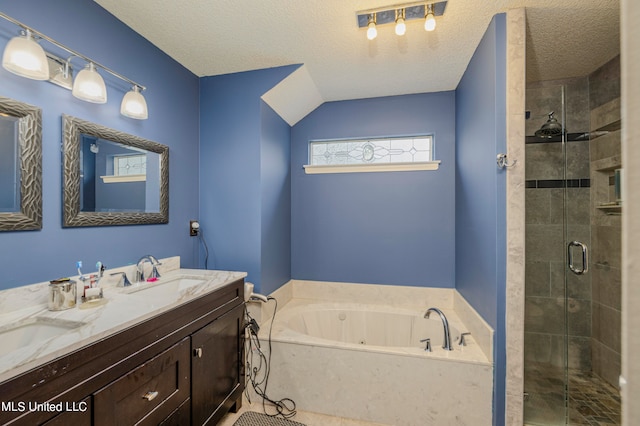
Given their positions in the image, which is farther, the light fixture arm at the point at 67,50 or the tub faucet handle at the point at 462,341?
the tub faucet handle at the point at 462,341

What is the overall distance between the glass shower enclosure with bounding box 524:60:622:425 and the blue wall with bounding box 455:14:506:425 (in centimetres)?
32

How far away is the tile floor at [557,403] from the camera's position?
67.2 inches

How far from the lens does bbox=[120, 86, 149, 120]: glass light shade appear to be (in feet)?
5.32

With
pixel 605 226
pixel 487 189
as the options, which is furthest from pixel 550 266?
pixel 487 189

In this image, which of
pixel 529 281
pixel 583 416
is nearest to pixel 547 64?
pixel 529 281

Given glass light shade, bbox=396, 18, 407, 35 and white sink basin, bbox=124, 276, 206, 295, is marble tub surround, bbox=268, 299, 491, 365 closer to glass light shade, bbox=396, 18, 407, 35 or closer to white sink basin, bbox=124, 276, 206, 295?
white sink basin, bbox=124, 276, 206, 295

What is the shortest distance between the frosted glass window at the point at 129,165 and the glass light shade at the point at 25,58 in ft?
1.85

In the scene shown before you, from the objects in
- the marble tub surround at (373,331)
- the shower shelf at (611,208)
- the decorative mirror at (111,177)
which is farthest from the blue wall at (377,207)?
the decorative mirror at (111,177)

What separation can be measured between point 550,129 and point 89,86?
288 cm

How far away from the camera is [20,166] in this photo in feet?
3.96

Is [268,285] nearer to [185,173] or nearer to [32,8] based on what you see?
[185,173]

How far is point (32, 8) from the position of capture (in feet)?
4.15

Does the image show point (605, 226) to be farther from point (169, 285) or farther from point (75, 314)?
point (75, 314)

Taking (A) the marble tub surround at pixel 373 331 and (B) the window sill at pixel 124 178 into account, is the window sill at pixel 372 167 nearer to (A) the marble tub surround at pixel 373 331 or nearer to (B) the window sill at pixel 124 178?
(A) the marble tub surround at pixel 373 331
